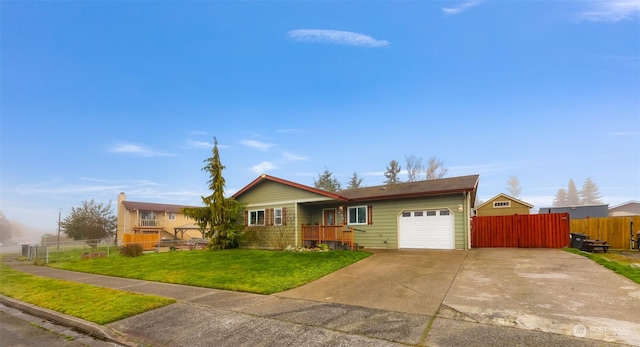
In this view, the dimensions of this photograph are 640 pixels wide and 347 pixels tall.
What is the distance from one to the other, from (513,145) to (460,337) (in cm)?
2538

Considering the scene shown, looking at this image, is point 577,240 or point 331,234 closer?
point 577,240

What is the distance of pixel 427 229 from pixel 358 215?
393 centimetres

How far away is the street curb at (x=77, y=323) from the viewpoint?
5668 millimetres

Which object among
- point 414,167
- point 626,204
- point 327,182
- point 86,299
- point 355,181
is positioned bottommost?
point 86,299

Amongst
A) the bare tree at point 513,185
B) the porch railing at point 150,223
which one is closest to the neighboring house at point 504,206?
the porch railing at point 150,223

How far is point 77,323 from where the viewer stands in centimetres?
643

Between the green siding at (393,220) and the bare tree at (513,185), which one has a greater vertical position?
the bare tree at (513,185)

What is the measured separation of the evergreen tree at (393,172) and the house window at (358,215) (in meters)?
35.9

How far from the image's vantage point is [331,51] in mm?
18156

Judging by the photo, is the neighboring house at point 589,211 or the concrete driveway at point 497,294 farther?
the neighboring house at point 589,211

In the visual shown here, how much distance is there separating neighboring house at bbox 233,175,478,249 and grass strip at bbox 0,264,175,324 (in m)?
10.2

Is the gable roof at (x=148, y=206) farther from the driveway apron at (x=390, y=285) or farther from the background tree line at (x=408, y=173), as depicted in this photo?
the driveway apron at (x=390, y=285)

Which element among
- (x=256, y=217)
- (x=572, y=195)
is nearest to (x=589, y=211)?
(x=256, y=217)

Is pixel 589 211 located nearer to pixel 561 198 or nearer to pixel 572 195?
pixel 572 195
